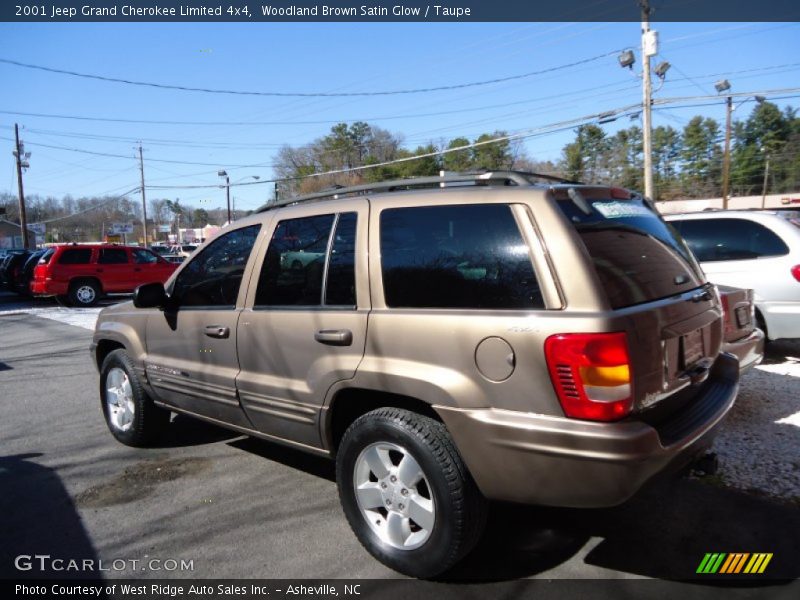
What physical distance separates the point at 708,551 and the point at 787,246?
4.48 metres

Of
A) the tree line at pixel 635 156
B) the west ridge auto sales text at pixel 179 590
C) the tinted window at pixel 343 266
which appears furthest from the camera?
the tree line at pixel 635 156

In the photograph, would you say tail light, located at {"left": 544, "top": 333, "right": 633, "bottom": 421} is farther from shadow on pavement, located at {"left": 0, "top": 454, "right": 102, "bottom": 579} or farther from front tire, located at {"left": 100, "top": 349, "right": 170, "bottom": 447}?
front tire, located at {"left": 100, "top": 349, "right": 170, "bottom": 447}

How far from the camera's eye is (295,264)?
339 cm

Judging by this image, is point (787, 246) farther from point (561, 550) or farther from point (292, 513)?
point (292, 513)

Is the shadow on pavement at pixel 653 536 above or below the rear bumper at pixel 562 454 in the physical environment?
below

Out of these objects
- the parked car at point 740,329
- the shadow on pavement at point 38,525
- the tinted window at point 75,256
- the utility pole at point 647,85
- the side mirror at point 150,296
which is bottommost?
the shadow on pavement at point 38,525

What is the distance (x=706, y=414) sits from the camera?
277cm

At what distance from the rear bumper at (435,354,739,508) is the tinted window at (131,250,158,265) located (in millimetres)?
17227

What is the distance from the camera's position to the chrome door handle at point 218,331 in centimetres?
360

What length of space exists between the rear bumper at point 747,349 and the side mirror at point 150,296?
163 inches

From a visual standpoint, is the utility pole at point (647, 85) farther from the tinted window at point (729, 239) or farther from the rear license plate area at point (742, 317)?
the rear license plate area at point (742, 317)

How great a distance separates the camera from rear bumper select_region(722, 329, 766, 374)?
14.3 feet

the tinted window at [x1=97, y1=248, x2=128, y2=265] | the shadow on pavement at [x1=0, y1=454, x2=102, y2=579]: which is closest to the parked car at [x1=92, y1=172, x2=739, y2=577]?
the shadow on pavement at [x1=0, y1=454, x2=102, y2=579]

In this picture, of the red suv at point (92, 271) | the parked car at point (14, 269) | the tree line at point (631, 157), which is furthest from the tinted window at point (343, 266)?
the tree line at point (631, 157)
